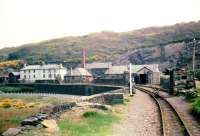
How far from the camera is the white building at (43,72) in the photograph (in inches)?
4754

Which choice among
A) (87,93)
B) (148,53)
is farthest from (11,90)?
(148,53)

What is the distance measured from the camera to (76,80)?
349ft

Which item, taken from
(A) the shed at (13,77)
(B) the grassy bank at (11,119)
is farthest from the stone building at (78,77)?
(B) the grassy bank at (11,119)

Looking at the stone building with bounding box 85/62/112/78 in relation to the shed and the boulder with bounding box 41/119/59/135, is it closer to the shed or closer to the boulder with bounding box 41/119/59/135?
the shed

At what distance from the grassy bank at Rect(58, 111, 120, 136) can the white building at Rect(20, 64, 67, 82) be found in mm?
96841

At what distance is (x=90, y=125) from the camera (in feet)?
67.9

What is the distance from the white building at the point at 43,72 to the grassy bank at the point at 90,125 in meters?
96.8

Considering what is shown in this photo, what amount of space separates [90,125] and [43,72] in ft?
343

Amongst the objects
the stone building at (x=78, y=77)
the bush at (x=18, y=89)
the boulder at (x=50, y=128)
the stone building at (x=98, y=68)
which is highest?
the stone building at (x=98, y=68)

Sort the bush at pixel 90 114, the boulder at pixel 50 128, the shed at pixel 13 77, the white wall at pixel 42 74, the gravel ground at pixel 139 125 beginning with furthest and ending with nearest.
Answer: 1. the shed at pixel 13 77
2. the white wall at pixel 42 74
3. the bush at pixel 90 114
4. the gravel ground at pixel 139 125
5. the boulder at pixel 50 128

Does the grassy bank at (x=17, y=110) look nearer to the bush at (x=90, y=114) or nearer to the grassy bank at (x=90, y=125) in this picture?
the bush at (x=90, y=114)

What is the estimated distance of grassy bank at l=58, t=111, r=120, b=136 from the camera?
60.8 feet

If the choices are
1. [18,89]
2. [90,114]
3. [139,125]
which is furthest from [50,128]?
[18,89]

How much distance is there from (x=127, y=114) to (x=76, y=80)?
262 feet
